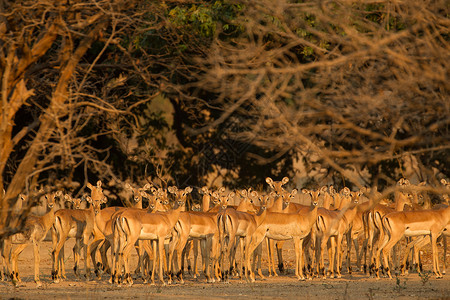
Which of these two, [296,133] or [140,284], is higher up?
[296,133]

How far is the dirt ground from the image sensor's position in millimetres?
12953

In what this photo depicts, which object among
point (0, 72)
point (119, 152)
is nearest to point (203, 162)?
point (119, 152)

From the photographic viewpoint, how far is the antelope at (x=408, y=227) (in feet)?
53.3

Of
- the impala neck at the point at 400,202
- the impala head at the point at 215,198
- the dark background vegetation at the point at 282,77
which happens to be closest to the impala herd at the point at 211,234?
the impala head at the point at 215,198

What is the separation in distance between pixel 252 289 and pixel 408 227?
4.49m

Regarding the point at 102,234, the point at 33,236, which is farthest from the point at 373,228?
the point at 33,236

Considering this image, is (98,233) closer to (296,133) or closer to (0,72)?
(0,72)

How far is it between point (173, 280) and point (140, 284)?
837mm

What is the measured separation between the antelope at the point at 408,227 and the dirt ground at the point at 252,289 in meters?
0.74

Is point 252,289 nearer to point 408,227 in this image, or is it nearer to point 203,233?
point 203,233

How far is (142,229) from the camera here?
15297mm

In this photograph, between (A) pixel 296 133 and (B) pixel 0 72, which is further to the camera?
(B) pixel 0 72

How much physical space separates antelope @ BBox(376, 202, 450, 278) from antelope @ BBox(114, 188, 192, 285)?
4685mm

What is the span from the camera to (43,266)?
19.7 metres
